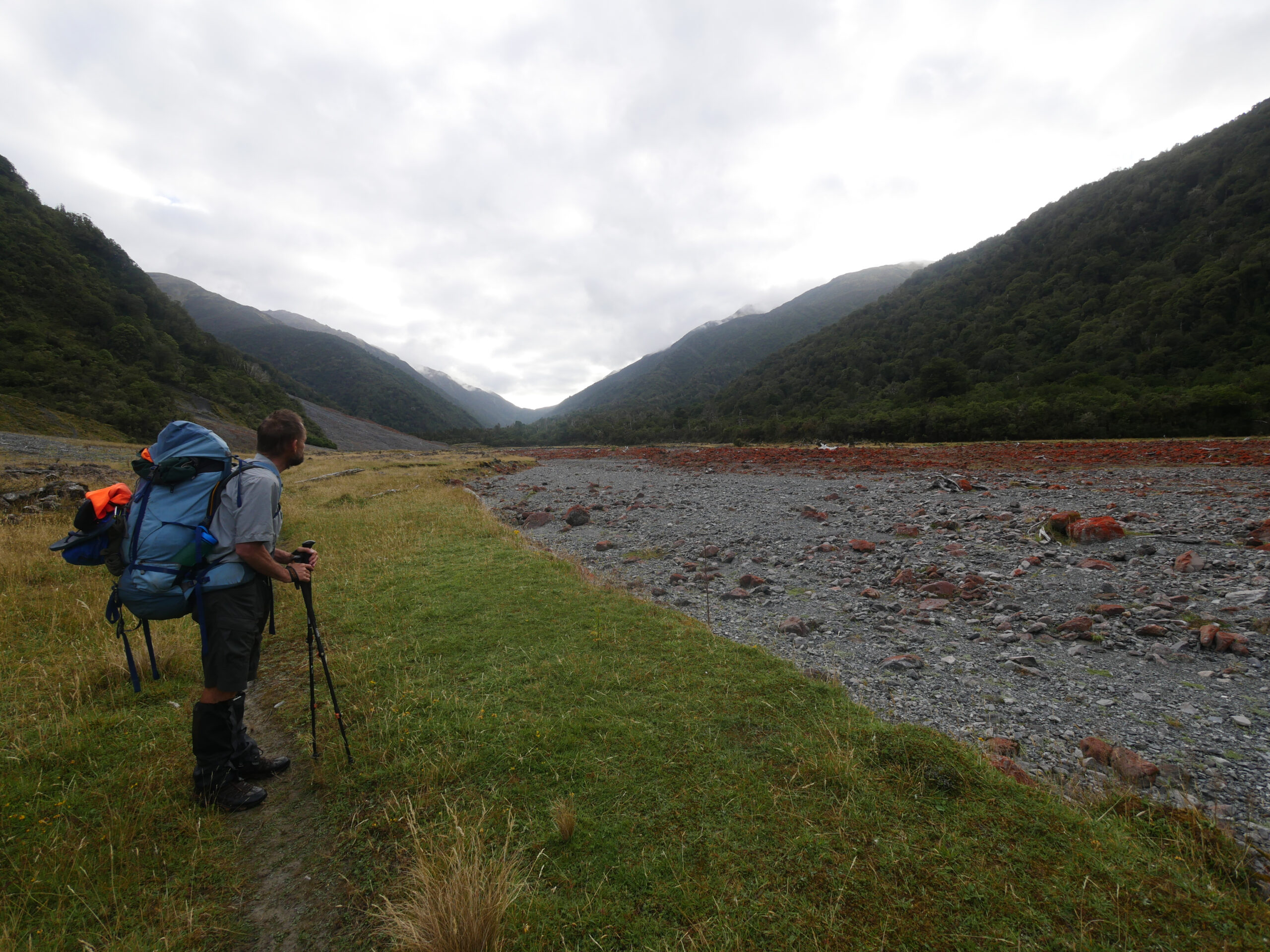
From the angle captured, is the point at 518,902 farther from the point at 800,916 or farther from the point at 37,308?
the point at 37,308

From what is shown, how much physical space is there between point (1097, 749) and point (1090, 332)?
238 feet

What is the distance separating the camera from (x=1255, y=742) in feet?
12.8

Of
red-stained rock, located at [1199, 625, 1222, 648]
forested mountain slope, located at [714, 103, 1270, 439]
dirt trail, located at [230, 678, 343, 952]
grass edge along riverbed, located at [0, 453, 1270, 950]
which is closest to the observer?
grass edge along riverbed, located at [0, 453, 1270, 950]

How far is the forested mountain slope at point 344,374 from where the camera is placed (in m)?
158

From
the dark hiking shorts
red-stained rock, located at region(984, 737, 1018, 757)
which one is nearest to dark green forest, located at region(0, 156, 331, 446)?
the dark hiking shorts

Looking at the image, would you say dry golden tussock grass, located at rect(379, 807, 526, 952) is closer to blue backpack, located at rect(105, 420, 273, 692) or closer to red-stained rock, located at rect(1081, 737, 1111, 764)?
blue backpack, located at rect(105, 420, 273, 692)

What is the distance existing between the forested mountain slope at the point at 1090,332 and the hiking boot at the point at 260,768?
47.0 meters

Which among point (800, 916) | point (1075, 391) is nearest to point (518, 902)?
point (800, 916)

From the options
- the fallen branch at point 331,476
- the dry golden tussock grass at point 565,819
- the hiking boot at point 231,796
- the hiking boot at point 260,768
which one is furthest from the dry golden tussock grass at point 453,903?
the fallen branch at point 331,476

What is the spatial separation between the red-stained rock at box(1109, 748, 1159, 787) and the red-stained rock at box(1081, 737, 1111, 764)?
3cm

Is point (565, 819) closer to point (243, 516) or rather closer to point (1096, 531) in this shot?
point (243, 516)

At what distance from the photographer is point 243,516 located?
3.34 metres

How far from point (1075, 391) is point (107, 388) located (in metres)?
90.6

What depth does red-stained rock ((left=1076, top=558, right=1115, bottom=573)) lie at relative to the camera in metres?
7.81
